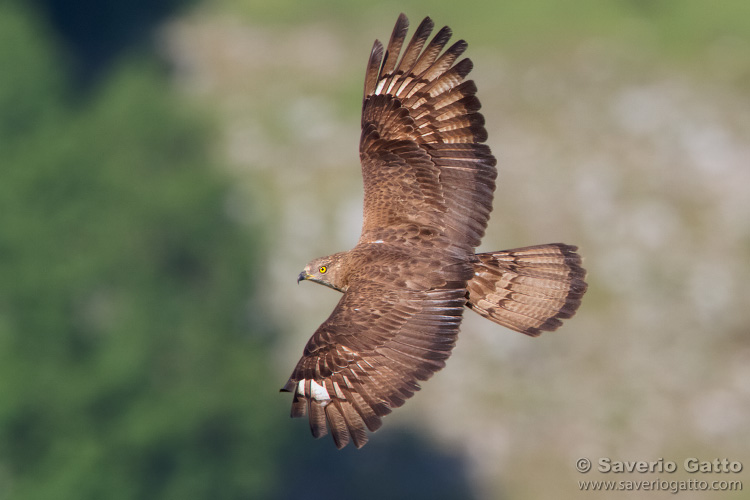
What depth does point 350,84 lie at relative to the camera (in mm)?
33312

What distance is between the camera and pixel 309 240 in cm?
3066

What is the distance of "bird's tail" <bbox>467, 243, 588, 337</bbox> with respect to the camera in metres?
11.5

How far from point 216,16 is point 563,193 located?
13.2m

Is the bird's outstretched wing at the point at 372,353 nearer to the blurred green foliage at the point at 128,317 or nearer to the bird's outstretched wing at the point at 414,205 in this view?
the bird's outstretched wing at the point at 414,205

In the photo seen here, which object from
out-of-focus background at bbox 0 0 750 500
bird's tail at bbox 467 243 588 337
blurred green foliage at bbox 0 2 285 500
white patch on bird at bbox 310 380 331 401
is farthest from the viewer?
blurred green foliage at bbox 0 2 285 500

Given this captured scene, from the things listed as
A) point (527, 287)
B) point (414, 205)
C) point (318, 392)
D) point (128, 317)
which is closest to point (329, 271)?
point (414, 205)

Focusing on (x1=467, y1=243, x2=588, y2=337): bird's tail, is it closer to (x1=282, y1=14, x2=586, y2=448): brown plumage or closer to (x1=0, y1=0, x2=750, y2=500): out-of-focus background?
(x1=282, y1=14, x2=586, y2=448): brown plumage

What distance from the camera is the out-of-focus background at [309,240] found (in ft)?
90.6

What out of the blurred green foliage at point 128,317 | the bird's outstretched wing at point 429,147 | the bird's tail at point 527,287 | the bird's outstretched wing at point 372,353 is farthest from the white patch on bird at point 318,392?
the blurred green foliage at point 128,317

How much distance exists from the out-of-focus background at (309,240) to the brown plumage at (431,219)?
14.8m

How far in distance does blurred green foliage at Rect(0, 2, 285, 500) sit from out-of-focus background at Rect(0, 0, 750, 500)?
0.08 m

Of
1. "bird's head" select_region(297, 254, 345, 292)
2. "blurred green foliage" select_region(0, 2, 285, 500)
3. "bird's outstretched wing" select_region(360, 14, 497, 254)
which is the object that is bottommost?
"blurred green foliage" select_region(0, 2, 285, 500)

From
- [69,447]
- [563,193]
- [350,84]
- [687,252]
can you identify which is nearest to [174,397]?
[69,447]

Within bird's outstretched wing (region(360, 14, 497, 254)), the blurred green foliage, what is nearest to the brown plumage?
bird's outstretched wing (region(360, 14, 497, 254))
